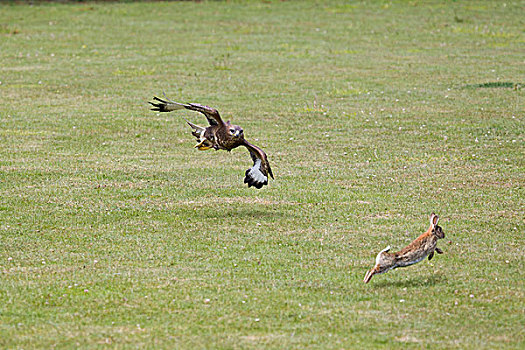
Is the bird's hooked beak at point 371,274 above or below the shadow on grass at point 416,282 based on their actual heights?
above

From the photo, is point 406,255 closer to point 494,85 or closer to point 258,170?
point 258,170

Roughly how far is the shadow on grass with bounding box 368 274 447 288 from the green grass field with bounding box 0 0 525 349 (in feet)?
0.08

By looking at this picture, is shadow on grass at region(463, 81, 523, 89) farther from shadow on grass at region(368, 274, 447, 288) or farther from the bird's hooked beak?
the bird's hooked beak

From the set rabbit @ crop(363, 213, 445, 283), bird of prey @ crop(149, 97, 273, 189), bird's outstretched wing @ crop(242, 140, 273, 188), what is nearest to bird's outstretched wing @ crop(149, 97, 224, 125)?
bird of prey @ crop(149, 97, 273, 189)

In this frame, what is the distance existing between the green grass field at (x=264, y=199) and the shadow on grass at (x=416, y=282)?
25 mm

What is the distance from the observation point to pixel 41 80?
66.3 feet

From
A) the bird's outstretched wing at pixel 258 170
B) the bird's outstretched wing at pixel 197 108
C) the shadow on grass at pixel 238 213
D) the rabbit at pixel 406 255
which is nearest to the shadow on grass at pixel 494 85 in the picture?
the shadow on grass at pixel 238 213

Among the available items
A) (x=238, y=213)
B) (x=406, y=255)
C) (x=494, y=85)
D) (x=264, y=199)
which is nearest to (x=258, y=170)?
(x=238, y=213)

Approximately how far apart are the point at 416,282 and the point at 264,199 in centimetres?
343

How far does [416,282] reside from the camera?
7.62 metres

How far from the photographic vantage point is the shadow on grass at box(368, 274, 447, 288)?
7.54 meters

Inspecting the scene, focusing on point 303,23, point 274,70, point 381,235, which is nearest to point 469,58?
point 274,70

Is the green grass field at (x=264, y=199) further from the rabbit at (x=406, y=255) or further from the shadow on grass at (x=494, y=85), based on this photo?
the rabbit at (x=406, y=255)

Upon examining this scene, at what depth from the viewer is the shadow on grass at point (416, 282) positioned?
754cm
